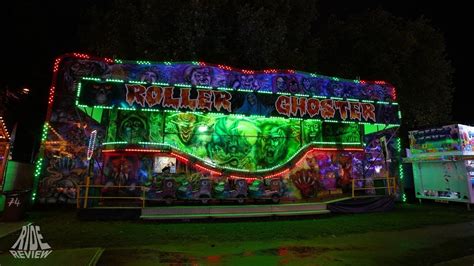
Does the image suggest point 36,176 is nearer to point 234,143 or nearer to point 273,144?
point 234,143

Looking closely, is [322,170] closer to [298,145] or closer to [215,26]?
[298,145]

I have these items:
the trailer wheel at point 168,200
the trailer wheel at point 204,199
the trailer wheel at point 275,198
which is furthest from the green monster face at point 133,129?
the trailer wheel at point 275,198

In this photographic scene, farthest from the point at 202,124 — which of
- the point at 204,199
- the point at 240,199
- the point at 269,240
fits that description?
the point at 269,240

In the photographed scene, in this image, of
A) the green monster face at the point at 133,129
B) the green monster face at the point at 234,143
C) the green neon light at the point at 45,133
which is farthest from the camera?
the green monster face at the point at 234,143

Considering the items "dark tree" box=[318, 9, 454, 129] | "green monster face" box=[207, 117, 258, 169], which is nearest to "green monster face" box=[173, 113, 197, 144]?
"green monster face" box=[207, 117, 258, 169]

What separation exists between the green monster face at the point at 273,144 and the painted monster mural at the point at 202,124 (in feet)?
0.19

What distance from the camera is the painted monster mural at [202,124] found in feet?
46.1

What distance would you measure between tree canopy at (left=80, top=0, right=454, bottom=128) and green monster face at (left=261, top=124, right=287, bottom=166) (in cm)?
473

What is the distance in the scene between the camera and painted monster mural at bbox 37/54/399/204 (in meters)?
14.1

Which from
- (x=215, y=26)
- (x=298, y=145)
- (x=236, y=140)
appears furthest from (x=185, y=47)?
(x=298, y=145)

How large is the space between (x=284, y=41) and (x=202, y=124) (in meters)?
9.42

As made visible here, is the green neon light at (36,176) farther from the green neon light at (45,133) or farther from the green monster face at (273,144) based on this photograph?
the green monster face at (273,144)

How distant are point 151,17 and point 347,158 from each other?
14817mm

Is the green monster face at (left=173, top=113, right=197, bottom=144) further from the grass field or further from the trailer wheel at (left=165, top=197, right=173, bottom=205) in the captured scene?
the grass field
